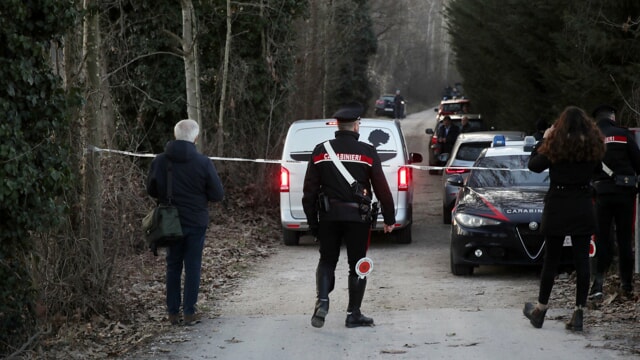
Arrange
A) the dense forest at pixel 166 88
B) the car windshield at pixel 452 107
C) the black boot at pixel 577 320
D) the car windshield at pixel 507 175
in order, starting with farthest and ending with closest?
the car windshield at pixel 452 107 < the car windshield at pixel 507 175 < the black boot at pixel 577 320 < the dense forest at pixel 166 88

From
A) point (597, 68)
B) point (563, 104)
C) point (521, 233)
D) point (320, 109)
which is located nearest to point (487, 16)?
point (320, 109)

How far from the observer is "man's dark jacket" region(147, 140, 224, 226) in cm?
881

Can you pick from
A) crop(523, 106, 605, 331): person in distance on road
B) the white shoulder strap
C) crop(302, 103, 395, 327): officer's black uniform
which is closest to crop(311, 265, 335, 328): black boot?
crop(302, 103, 395, 327): officer's black uniform

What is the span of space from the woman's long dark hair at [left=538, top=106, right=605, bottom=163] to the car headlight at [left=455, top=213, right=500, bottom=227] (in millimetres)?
3284

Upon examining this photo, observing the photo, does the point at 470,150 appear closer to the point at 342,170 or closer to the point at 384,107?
the point at 342,170

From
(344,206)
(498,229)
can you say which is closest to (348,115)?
(344,206)

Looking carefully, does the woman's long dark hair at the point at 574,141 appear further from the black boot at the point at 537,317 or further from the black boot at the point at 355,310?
the black boot at the point at 355,310

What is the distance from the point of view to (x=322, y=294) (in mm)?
8602

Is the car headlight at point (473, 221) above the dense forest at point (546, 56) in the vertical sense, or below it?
below

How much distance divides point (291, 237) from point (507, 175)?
3697 mm

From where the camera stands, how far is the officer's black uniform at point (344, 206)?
335 inches

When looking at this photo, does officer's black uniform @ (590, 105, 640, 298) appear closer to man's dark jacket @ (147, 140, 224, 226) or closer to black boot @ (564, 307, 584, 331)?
black boot @ (564, 307, 584, 331)

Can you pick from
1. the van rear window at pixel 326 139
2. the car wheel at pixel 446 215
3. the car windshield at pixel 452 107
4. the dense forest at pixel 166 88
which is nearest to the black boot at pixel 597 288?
the dense forest at pixel 166 88

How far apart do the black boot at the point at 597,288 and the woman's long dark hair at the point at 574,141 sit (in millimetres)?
1678
